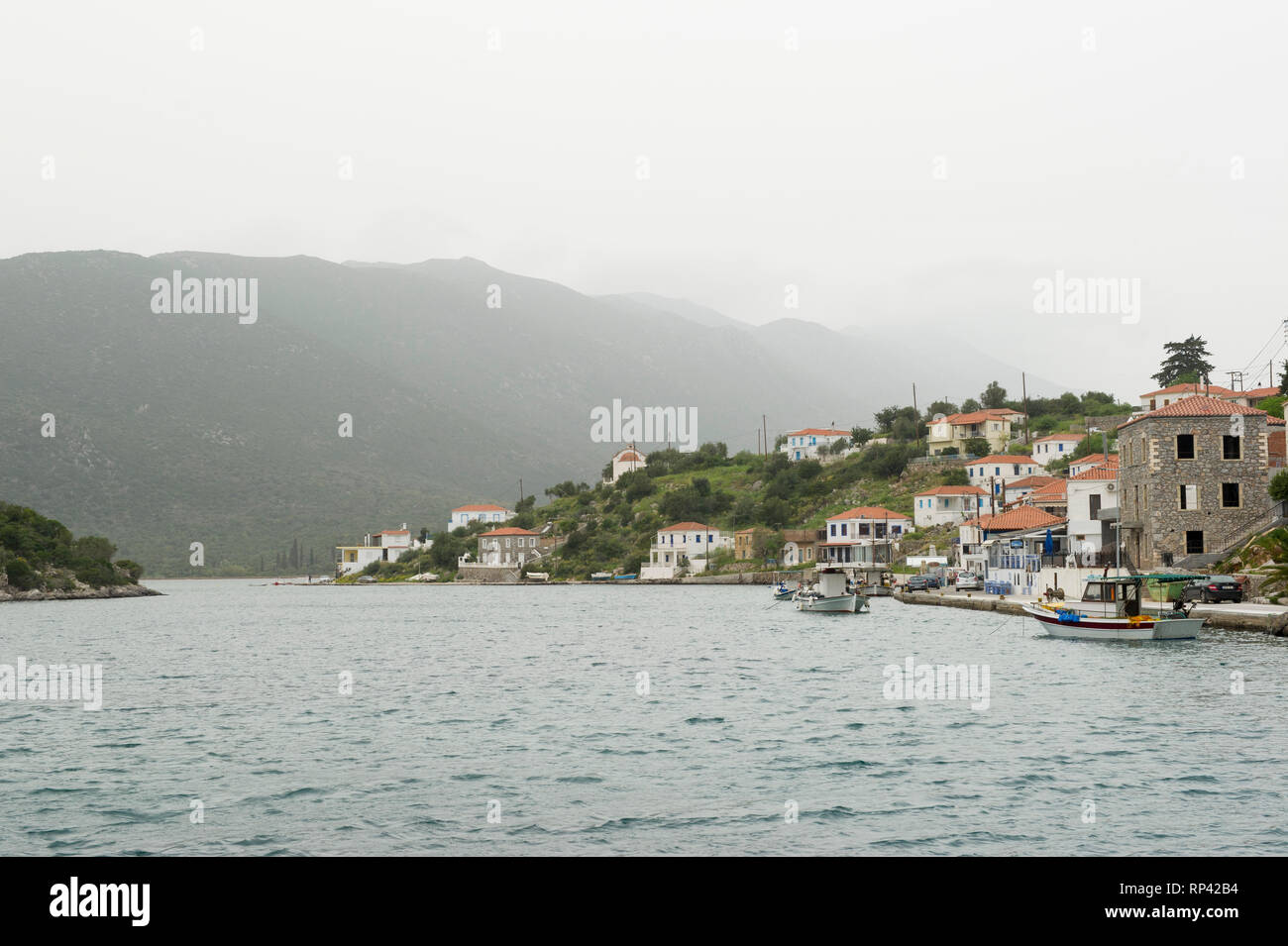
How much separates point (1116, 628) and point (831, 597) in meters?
37.3

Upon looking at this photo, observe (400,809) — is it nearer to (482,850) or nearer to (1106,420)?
(482,850)

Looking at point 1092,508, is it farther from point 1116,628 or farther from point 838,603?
point 1116,628

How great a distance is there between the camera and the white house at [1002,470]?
129 meters

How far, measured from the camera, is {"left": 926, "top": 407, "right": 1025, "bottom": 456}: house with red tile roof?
150 m

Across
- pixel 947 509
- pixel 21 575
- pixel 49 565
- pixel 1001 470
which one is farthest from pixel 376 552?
pixel 1001 470

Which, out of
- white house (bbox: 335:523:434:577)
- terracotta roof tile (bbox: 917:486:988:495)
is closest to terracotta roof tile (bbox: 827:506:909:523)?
terracotta roof tile (bbox: 917:486:988:495)

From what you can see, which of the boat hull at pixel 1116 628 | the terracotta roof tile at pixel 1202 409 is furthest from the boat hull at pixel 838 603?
the boat hull at pixel 1116 628

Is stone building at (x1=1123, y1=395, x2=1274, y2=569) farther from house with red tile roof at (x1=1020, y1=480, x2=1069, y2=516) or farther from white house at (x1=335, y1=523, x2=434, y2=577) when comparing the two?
white house at (x1=335, y1=523, x2=434, y2=577)

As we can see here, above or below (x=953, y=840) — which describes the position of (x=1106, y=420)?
above

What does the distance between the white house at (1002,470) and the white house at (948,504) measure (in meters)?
4.97

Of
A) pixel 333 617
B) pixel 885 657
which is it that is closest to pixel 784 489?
pixel 333 617

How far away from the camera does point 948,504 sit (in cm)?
12394
